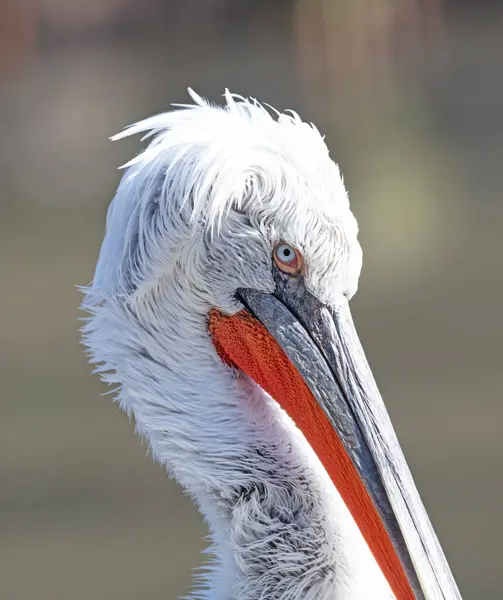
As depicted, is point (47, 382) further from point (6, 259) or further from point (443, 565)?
point (443, 565)

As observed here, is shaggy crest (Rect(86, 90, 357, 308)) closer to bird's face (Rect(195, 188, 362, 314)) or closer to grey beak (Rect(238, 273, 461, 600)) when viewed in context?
bird's face (Rect(195, 188, 362, 314))

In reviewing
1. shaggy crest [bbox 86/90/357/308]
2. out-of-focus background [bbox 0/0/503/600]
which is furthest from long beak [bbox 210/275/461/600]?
out-of-focus background [bbox 0/0/503/600]

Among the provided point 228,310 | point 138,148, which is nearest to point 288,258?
point 228,310

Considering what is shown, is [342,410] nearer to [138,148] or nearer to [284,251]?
[284,251]

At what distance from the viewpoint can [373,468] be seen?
2498mm

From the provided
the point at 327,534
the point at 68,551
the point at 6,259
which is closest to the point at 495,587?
the point at 68,551

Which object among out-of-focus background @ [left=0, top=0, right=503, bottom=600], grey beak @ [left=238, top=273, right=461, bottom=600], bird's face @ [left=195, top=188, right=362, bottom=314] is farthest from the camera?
out-of-focus background @ [left=0, top=0, right=503, bottom=600]

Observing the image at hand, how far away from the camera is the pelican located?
2.55 m

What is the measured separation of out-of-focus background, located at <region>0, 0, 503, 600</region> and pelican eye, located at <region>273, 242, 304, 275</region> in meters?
3.33

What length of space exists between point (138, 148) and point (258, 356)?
745cm

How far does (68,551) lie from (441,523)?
190 centimetres

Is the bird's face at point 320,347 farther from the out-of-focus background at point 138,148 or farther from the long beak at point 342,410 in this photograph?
the out-of-focus background at point 138,148

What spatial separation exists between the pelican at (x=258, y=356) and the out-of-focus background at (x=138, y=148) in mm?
3097

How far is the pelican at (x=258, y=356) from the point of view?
2.55 meters
